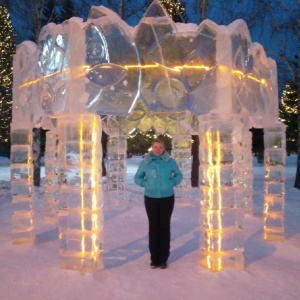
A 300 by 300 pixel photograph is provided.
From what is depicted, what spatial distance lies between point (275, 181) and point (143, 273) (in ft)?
9.28

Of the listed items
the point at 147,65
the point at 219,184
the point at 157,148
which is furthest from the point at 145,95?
the point at 219,184

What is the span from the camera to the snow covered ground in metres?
4.00

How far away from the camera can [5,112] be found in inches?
763

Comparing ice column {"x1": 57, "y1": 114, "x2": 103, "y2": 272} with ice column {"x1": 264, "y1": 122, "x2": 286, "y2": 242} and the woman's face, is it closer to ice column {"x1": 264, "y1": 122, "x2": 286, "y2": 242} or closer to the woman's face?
the woman's face

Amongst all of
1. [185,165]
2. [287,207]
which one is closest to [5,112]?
[185,165]

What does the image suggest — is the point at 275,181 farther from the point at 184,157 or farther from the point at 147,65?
the point at 184,157

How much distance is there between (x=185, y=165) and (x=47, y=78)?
5557mm

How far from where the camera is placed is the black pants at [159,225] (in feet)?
15.7

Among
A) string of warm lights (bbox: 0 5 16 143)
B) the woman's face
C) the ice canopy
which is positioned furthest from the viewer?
string of warm lights (bbox: 0 5 16 143)

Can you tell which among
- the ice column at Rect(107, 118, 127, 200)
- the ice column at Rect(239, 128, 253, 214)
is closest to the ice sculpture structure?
the ice column at Rect(239, 128, 253, 214)

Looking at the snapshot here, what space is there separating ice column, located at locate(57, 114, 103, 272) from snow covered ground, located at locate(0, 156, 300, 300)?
234 millimetres

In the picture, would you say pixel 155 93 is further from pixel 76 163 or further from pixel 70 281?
pixel 70 281

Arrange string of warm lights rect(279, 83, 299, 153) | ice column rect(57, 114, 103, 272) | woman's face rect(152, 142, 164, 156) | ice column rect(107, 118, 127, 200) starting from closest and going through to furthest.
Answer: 1. ice column rect(57, 114, 103, 272)
2. woman's face rect(152, 142, 164, 156)
3. ice column rect(107, 118, 127, 200)
4. string of warm lights rect(279, 83, 299, 153)

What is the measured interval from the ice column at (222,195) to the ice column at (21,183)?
279cm
